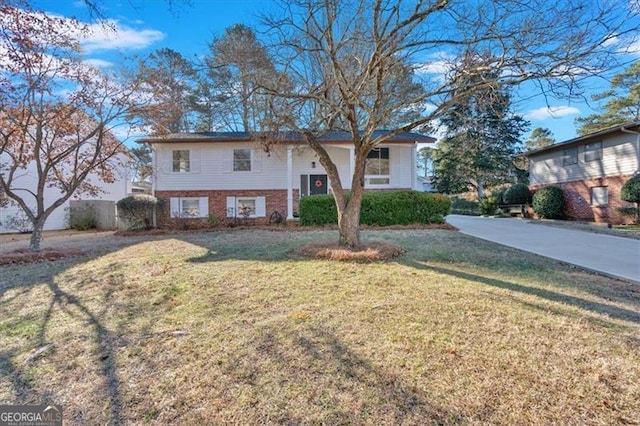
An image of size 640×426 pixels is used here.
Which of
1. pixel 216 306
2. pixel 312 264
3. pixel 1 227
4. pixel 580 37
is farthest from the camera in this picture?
pixel 1 227

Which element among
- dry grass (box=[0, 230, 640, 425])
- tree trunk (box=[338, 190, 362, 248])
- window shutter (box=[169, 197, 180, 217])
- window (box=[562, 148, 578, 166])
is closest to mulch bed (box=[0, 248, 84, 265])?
dry grass (box=[0, 230, 640, 425])

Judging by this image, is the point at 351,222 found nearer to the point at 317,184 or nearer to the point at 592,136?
the point at 317,184

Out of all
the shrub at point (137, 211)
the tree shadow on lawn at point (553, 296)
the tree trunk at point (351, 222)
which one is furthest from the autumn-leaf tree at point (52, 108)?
the tree shadow on lawn at point (553, 296)

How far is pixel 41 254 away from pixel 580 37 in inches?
481

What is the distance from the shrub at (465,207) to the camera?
25663 millimetres

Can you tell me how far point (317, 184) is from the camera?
17.1 metres

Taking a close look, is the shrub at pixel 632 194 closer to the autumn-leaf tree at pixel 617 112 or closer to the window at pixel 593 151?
the window at pixel 593 151

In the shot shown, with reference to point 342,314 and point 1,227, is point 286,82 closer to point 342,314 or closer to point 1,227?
point 342,314

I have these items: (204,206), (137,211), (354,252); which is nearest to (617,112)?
(354,252)

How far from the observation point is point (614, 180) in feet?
52.9

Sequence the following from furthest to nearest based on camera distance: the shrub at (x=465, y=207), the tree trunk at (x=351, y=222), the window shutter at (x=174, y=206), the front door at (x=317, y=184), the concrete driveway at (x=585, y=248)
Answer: the shrub at (x=465, y=207)
the front door at (x=317, y=184)
the window shutter at (x=174, y=206)
the tree trunk at (x=351, y=222)
the concrete driveway at (x=585, y=248)

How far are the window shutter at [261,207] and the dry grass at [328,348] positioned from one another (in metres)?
10.4

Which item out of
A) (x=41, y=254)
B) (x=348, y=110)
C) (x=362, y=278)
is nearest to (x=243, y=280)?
(x=362, y=278)

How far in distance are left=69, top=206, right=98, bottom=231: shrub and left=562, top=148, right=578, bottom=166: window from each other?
2596cm
